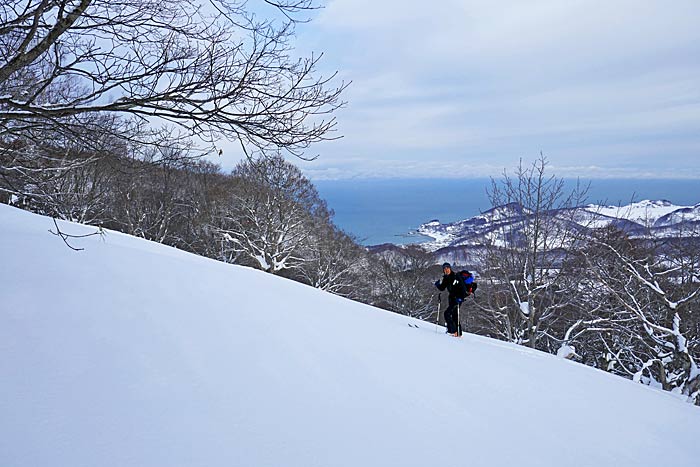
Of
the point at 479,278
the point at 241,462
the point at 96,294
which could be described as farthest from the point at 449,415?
the point at 479,278

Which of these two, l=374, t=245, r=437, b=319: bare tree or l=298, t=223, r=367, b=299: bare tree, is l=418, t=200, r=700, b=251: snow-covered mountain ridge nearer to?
l=298, t=223, r=367, b=299: bare tree

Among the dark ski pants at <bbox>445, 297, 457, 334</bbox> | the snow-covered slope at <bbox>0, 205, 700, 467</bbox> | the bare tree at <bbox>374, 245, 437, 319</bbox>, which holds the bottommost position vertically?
the bare tree at <bbox>374, 245, 437, 319</bbox>

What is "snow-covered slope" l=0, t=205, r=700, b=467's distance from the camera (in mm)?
2461

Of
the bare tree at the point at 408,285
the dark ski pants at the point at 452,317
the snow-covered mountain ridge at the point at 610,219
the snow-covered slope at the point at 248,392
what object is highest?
the snow-covered mountain ridge at the point at 610,219

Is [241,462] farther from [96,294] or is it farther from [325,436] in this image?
[96,294]

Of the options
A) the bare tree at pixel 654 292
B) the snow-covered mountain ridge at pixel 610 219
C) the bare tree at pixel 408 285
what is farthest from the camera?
the bare tree at pixel 408 285

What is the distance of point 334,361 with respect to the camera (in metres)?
4.02

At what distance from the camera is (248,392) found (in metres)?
3.08

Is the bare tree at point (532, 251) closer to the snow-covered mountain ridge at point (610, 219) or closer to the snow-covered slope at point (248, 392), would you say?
the snow-covered mountain ridge at point (610, 219)

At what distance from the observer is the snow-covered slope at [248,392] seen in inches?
96.9

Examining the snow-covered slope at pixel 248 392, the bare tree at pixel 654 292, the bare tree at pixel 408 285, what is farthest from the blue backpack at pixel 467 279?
the bare tree at pixel 408 285

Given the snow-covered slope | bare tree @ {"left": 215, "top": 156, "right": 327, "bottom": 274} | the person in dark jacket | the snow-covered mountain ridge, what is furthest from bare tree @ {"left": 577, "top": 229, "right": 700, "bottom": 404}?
bare tree @ {"left": 215, "top": 156, "right": 327, "bottom": 274}

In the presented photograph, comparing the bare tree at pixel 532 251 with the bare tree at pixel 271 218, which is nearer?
the bare tree at pixel 532 251

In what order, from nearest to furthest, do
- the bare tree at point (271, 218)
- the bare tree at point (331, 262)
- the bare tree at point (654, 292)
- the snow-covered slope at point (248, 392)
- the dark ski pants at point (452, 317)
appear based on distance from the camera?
the snow-covered slope at point (248, 392), the dark ski pants at point (452, 317), the bare tree at point (654, 292), the bare tree at point (271, 218), the bare tree at point (331, 262)
